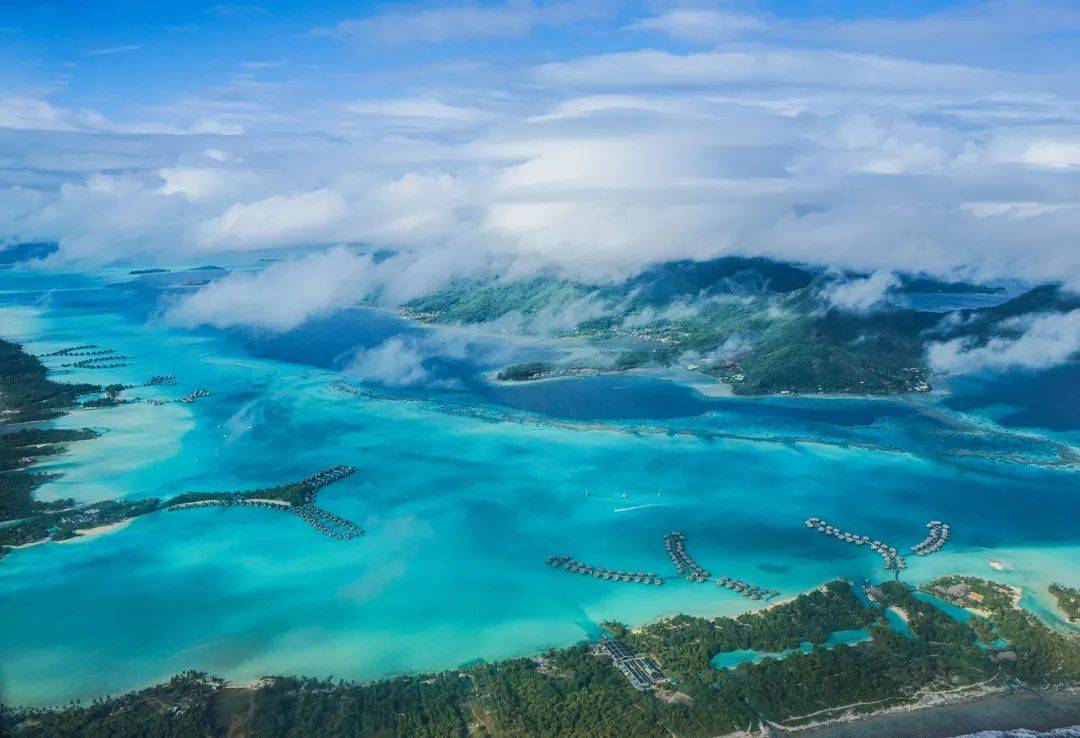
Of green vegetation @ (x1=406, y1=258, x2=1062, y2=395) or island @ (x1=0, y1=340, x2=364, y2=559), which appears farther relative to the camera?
green vegetation @ (x1=406, y1=258, x2=1062, y2=395)

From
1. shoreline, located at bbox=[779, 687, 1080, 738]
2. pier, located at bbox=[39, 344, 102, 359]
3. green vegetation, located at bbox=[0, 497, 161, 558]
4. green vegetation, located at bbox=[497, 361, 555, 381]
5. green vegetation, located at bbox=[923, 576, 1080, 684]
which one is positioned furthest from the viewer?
pier, located at bbox=[39, 344, 102, 359]

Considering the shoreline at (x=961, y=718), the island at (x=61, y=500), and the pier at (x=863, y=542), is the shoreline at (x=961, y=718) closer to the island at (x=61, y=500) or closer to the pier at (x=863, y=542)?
the pier at (x=863, y=542)

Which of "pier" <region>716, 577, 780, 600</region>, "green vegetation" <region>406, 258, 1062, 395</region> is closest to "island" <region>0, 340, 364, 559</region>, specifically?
"pier" <region>716, 577, 780, 600</region>

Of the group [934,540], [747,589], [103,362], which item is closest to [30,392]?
[103,362]

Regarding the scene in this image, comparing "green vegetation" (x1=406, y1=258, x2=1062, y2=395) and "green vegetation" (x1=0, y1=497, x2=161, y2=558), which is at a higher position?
"green vegetation" (x1=406, y1=258, x2=1062, y2=395)

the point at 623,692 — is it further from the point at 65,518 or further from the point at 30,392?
the point at 30,392

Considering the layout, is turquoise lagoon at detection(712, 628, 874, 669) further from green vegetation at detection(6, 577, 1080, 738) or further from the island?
the island

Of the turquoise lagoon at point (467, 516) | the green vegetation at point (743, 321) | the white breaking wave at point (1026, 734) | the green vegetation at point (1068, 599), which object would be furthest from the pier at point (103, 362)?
the green vegetation at point (1068, 599)
